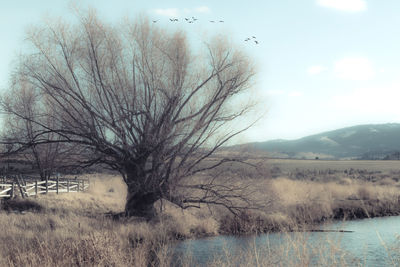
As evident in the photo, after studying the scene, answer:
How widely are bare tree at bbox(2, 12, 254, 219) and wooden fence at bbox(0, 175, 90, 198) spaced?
652 cm

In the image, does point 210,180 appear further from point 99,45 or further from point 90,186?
point 90,186

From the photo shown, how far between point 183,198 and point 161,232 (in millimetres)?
1800

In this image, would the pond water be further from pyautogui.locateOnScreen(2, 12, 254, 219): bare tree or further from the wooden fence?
the wooden fence

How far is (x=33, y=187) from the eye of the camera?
2555cm

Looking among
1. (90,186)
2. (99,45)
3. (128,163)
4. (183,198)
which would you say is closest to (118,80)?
(99,45)

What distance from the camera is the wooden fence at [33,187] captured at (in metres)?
23.0

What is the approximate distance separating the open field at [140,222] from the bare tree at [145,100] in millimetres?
1085

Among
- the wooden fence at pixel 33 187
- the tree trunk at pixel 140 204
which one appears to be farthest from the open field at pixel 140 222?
the wooden fence at pixel 33 187

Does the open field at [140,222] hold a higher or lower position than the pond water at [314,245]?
higher

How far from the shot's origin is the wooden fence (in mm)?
23016

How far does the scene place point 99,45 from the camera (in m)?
17.4

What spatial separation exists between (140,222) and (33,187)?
10.8 m

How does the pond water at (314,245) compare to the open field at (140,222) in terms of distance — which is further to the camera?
the pond water at (314,245)

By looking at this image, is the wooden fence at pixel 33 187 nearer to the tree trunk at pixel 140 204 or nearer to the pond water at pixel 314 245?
the tree trunk at pixel 140 204
